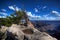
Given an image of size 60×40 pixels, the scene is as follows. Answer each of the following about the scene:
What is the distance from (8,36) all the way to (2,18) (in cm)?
109

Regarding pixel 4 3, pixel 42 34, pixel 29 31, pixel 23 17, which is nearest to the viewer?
pixel 42 34

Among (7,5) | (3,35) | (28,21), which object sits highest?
(7,5)

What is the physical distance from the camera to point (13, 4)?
539 cm

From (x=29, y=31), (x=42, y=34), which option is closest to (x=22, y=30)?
(x=29, y=31)

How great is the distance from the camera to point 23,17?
5.06 m

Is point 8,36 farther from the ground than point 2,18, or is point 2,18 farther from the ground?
point 2,18

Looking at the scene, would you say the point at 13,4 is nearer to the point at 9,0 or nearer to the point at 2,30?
the point at 9,0

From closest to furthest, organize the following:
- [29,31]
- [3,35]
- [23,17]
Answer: [29,31], [3,35], [23,17]

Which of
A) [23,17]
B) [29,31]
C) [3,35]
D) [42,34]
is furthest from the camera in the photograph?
[23,17]

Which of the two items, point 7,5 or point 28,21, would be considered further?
point 7,5

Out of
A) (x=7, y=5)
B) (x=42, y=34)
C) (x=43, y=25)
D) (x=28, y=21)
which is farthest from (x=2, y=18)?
(x=42, y=34)

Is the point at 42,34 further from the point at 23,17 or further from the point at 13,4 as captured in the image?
the point at 13,4

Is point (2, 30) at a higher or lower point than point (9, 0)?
lower

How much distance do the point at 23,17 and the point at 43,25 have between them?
2.52 feet
